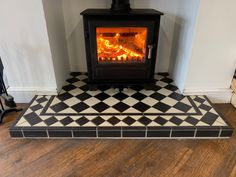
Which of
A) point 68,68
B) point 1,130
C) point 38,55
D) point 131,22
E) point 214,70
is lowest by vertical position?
point 1,130

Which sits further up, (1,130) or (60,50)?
(60,50)

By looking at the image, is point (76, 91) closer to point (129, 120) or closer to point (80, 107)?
point (80, 107)

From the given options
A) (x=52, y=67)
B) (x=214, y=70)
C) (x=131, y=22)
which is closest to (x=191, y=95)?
(x=214, y=70)

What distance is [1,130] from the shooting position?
170cm

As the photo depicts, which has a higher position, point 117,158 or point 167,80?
point 167,80

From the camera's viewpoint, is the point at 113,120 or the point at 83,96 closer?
the point at 113,120

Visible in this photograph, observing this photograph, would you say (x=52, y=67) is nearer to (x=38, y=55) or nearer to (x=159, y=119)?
(x=38, y=55)

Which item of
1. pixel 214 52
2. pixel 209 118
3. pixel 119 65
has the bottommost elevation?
pixel 209 118

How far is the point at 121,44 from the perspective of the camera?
193 centimetres

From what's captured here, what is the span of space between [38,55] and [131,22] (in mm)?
912

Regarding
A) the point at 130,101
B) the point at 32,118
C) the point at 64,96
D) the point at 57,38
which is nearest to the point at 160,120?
the point at 130,101

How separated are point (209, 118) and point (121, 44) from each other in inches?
41.0

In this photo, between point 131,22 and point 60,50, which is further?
point 60,50

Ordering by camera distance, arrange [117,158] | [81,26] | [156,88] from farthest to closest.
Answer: [81,26], [156,88], [117,158]
